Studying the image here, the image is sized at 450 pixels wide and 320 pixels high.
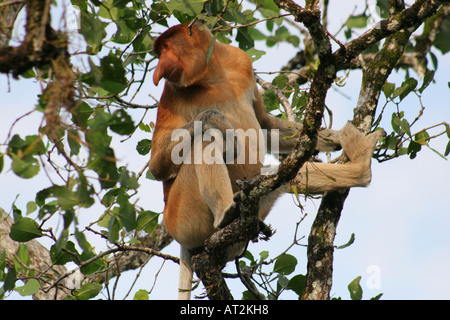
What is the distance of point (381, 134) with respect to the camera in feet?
10.9

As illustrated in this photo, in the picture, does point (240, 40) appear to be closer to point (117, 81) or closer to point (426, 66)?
point (117, 81)

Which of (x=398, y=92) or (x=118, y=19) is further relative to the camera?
(x=398, y=92)

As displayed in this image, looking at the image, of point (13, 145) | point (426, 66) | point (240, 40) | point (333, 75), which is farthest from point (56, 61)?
point (426, 66)

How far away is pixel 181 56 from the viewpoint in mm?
3381

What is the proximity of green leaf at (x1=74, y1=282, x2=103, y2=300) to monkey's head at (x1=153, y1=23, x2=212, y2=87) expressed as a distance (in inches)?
52.5

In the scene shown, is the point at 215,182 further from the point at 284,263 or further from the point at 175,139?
the point at 284,263

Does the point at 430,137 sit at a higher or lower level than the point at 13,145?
higher

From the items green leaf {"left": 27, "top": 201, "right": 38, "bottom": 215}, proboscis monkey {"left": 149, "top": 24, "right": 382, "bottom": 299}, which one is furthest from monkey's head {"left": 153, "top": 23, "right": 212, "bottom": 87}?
green leaf {"left": 27, "top": 201, "right": 38, "bottom": 215}

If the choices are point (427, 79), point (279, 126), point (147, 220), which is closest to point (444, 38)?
point (427, 79)

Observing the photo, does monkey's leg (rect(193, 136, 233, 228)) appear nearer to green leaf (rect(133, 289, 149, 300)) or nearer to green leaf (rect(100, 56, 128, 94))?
green leaf (rect(133, 289, 149, 300))

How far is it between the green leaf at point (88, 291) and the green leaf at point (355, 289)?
148cm

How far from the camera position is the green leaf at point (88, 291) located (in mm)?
3014
